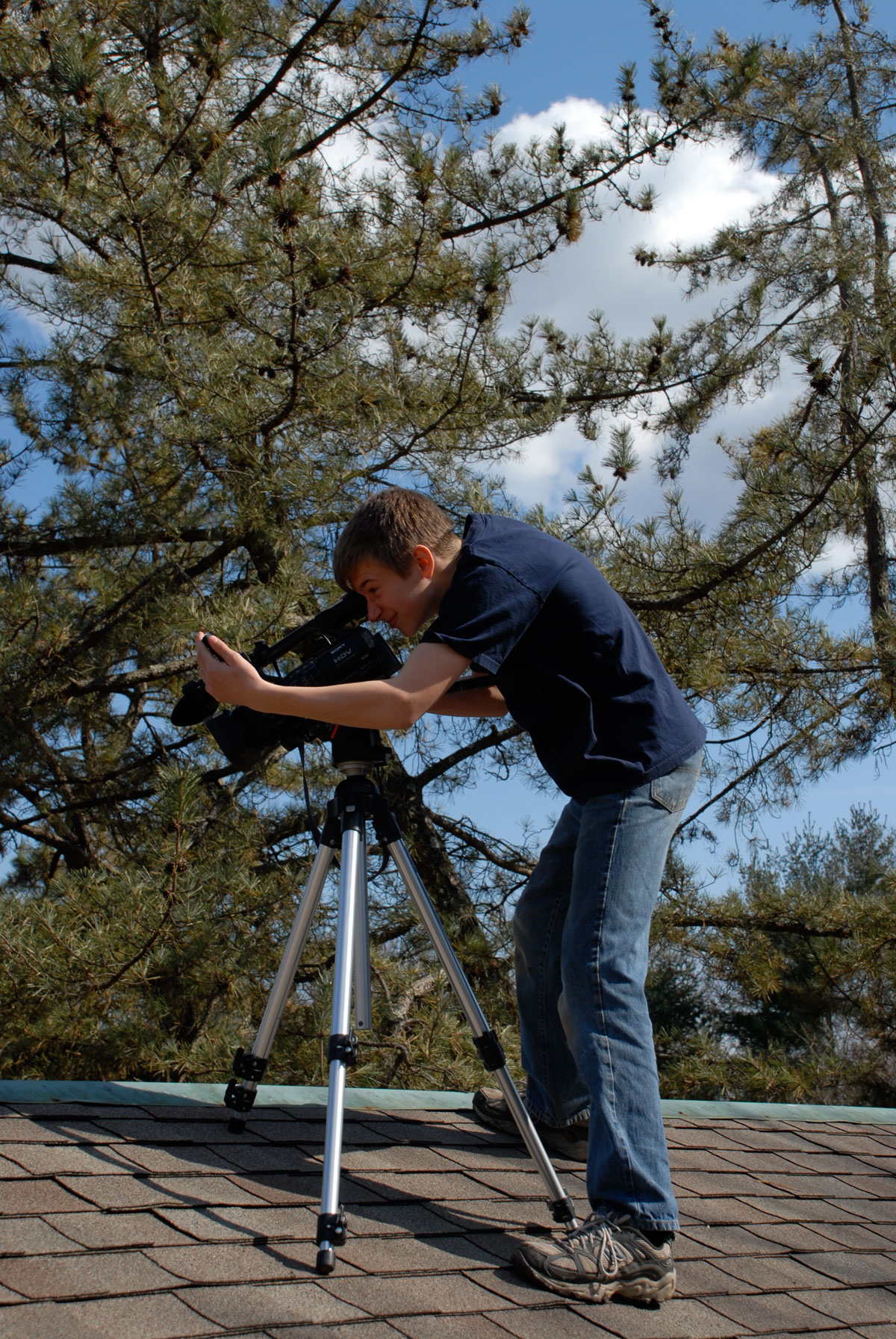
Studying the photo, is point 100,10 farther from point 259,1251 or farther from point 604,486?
point 259,1251

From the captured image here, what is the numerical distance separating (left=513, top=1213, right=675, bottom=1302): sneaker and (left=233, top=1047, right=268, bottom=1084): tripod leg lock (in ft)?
2.01

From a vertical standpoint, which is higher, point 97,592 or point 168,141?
point 168,141

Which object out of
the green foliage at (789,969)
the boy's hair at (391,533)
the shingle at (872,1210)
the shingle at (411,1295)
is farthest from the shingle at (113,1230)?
the green foliage at (789,969)

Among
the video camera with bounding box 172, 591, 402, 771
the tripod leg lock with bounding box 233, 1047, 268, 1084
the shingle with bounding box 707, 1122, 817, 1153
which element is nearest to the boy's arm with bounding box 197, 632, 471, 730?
the video camera with bounding box 172, 591, 402, 771

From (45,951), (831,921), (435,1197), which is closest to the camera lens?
(435,1197)

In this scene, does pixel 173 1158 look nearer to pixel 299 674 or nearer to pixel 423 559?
pixel 299 674

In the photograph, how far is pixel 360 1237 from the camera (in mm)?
1842

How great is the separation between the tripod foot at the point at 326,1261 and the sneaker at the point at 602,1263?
1.17ft

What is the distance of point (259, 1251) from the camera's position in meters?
1.69

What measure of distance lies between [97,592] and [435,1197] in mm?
3550

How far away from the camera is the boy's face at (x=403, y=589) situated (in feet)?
6.92

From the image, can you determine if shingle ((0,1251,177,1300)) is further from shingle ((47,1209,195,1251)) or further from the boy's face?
the boy's face

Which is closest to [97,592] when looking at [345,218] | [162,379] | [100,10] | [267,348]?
[162,379]

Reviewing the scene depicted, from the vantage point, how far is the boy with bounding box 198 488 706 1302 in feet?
6.08
